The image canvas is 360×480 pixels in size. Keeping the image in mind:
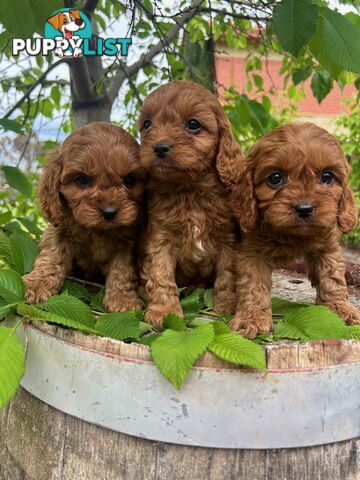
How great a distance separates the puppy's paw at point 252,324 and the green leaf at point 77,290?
73 centimetres

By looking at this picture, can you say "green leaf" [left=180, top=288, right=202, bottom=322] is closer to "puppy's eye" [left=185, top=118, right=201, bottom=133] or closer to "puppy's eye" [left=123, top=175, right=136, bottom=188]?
"puppy's eye" [left=123, top=175, right=136, bottom=188]

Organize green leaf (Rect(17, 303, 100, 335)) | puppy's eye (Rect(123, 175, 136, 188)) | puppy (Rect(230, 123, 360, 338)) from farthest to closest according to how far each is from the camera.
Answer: puppy's eye (Rect(123, 175, 136, 188))
puppy (Rect(230, 123, 360, 338))
green leaf (Rect(17, 303, 100, 335))

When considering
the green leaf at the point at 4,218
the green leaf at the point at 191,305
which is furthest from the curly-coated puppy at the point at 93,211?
the green leaf at the point at 4,218

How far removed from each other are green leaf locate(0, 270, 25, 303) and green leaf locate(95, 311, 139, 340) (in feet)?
1.23

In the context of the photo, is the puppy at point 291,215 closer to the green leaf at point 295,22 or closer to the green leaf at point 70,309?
the green leaf at point 295,22

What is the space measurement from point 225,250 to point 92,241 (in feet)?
1.92

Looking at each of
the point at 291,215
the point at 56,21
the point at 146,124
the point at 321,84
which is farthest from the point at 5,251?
the point at 321,84

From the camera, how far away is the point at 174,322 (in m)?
1.84

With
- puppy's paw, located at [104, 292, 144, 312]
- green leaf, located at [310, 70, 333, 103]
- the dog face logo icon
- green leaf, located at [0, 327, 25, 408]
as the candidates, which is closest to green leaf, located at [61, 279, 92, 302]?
puppy's paw, located at [104, 292, 144, 312]

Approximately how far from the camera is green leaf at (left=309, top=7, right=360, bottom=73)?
1.71m

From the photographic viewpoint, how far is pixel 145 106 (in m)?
2.11

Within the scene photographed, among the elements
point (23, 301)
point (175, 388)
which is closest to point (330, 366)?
point (175, 388)

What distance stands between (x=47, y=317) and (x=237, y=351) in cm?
65

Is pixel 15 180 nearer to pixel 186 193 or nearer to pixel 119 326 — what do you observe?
pixel 186 193
